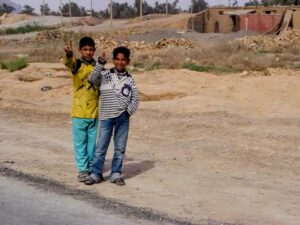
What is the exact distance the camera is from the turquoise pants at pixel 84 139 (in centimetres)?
798

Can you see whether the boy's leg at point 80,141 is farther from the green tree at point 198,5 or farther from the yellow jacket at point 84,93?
the green tree at point 198,5

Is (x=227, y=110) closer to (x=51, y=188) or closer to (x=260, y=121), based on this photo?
(x=260, y=121)

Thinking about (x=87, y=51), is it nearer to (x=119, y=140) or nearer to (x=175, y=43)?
(x=119, y=140)

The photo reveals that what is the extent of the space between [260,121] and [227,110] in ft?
3.33

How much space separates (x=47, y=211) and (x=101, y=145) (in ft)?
4.13

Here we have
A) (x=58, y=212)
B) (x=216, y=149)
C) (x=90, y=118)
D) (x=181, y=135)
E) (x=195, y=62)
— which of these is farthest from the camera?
(x=195, y=62)

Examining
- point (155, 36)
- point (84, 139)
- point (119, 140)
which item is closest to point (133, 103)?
point (119, 140)

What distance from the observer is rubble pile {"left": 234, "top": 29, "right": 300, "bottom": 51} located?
105ft

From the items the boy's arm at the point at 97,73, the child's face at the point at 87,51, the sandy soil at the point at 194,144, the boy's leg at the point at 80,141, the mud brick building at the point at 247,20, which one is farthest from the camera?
the mud brick building at the point at 247,20

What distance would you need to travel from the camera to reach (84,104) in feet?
26.0


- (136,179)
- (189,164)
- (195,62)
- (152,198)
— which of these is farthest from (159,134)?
(195,62)

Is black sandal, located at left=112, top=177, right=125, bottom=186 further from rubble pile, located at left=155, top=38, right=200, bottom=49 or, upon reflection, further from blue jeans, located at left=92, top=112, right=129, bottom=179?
rubble pile, located at left=155, top=38, right=200, bottom=49

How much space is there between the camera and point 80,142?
26.4 ft

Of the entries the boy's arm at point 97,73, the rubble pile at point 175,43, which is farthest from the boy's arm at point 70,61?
the rubble pile at point 175,43
